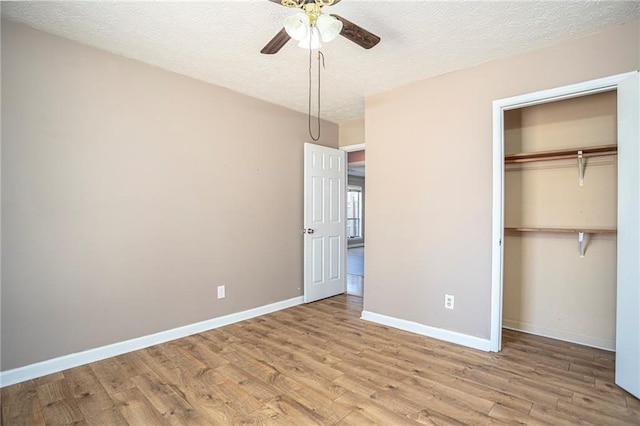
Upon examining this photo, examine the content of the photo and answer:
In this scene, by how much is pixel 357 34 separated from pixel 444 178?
5.47 ft

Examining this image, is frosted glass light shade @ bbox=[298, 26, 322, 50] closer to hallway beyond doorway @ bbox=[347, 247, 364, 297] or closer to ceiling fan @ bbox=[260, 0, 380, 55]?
ceiling fan @ bbox=[260, 0, 380, 55]

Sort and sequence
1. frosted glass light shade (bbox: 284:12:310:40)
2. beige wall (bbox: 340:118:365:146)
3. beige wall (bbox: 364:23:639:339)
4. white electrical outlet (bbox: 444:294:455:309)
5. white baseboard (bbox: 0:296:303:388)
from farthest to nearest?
→ beige wall (bbox: 340:118:365:146), white electrical outlet (bbox: 444:294:455:309), beige wall (bbox: 364:23:639:339), white baseboard (bbox: 0:296:303:388), frosted glass light shade (bbox: 284:12:310:40)

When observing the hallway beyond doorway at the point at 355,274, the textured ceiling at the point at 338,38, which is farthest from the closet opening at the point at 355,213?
the textured ceiling at the point at 338,38

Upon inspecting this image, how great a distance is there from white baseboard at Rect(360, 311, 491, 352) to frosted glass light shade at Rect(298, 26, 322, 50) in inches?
105

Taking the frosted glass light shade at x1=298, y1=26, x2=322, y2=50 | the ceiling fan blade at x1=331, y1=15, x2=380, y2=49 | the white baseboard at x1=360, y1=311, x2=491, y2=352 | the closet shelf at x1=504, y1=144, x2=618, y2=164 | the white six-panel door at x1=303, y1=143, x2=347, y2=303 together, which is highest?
the ceiling fan blade at x1=331, y1=15, x2=380, y2=49

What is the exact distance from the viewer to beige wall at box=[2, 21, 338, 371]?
89.2 inches

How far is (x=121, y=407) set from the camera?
6.44 ft

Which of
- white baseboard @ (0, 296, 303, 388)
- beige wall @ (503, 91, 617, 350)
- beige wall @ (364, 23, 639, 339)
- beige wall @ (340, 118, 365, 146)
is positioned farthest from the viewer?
beige wall @ (340, 118, 365, 146)

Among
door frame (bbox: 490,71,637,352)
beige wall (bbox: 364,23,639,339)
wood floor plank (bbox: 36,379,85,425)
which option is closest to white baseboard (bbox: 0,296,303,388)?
wood floor plank (bbox: 36,379,85,425)

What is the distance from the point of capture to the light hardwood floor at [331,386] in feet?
6.16

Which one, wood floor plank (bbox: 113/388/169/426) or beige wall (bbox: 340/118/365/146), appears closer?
wood floor plank (bbox: 113/388/169/426)

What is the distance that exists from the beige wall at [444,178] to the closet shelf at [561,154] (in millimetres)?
479

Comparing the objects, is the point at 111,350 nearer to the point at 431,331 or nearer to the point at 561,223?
the point at 431,331

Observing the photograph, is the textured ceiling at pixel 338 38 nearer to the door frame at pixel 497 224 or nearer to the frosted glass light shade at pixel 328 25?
the frosted glass light shade at pixel 328 25
